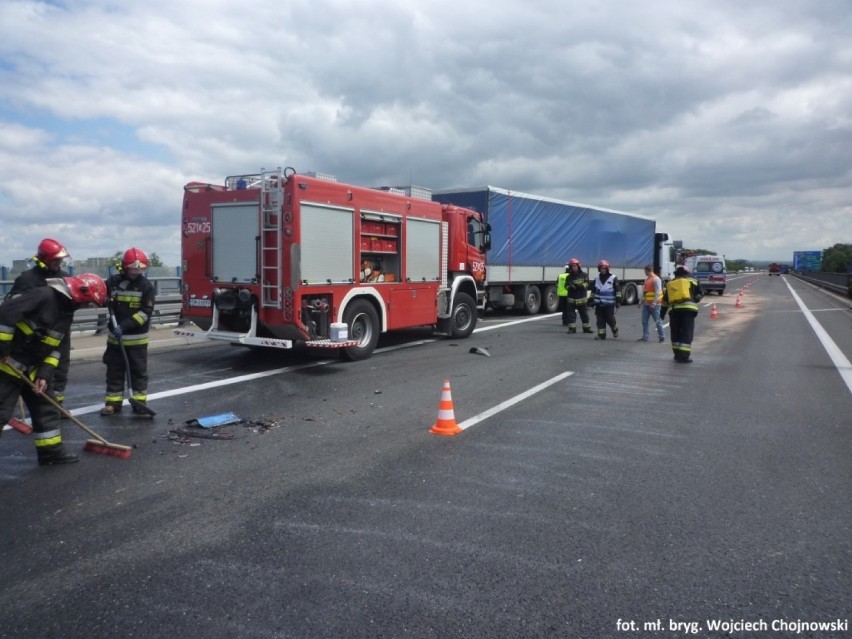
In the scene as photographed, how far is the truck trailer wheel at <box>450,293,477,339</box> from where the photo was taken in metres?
14.3

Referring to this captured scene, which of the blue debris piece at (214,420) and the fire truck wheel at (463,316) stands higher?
the fire truck wheel at (463,316)

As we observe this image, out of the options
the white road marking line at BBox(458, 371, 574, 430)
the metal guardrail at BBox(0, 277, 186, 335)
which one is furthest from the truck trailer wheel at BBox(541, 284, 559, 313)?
the white road marking line at BBox(458, 371, 574, 430)

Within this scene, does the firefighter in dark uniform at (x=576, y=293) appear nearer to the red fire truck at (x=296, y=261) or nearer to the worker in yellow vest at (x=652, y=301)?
the worker in yellow vest at (x=652, y=301)

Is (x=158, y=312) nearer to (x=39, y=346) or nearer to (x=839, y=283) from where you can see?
(x=39, y=346)

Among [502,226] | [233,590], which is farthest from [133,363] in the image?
[502,226]

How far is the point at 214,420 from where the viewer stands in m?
6.84

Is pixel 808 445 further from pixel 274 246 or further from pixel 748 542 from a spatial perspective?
pixel 274 246

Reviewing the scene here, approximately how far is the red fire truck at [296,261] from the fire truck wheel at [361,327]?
17 mm

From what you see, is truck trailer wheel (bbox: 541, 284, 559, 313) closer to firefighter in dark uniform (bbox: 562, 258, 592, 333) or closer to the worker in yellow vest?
firefighter in dark uniform (bbox: 562, 258, 592, 333)

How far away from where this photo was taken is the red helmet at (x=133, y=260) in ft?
23.1

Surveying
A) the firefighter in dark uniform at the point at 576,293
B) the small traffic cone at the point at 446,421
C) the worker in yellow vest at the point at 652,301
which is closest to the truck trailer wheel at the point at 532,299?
the firefighter in dark uniform at the point at 576,293

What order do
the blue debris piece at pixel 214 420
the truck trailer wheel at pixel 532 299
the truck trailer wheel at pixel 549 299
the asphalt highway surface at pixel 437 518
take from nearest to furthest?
the asphalt highway surface at pixel 437 518 < the blue debris piece at pixel 214 420 < the truck trailer wheel at pixel 532 299 < the truck trailer wheel at pixel 549 299

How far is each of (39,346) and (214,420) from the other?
196 cm

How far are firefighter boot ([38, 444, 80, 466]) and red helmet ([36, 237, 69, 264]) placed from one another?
185cm
